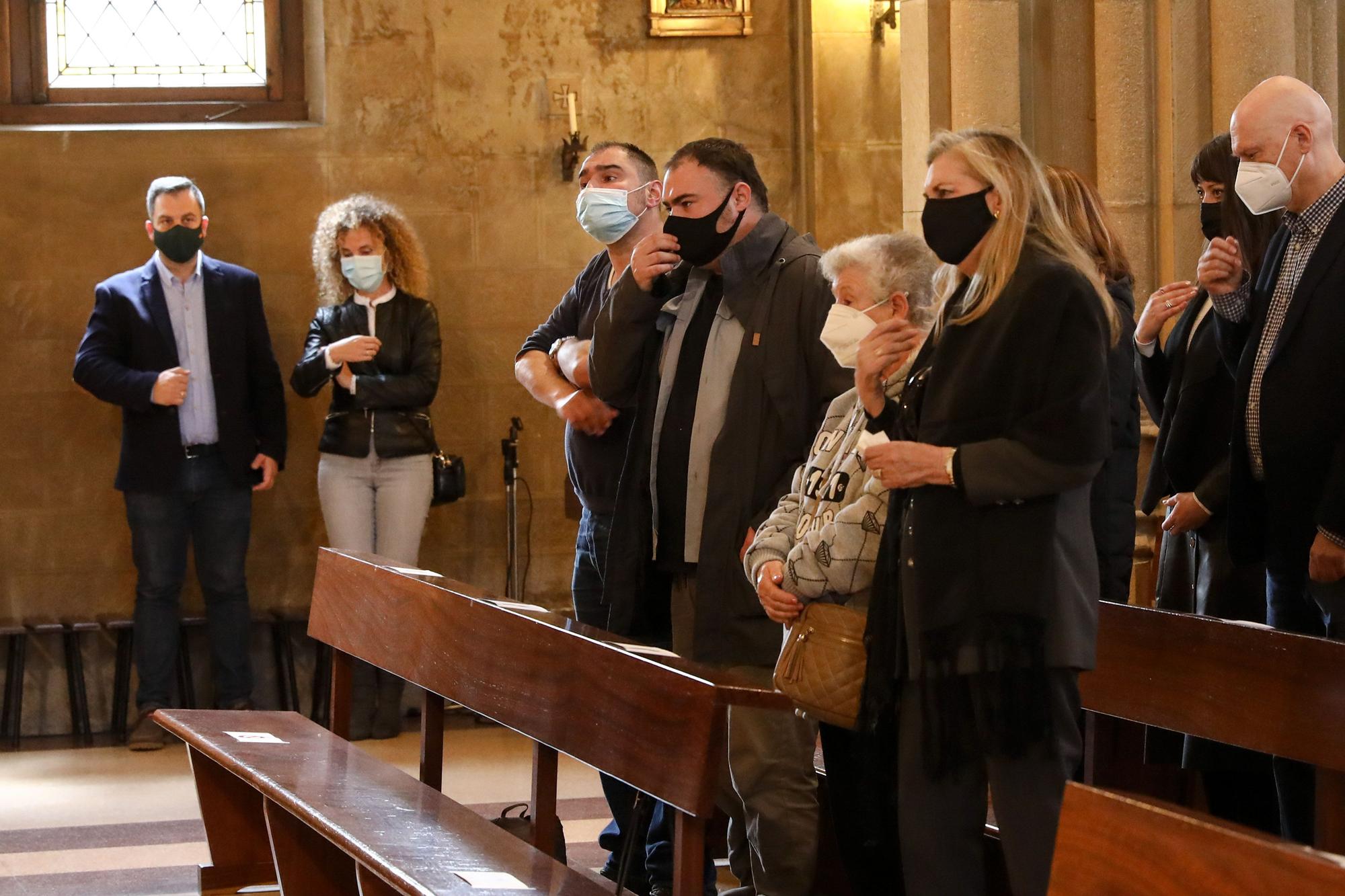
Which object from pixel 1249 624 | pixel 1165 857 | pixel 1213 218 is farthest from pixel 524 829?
pixel 1165 857

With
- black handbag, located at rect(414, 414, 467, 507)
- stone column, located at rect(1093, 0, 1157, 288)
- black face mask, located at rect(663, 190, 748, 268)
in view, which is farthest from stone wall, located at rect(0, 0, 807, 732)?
black face mask, located at rect(663, 190, 748, 268)

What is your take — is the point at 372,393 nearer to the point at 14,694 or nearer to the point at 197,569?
the point at 197,569

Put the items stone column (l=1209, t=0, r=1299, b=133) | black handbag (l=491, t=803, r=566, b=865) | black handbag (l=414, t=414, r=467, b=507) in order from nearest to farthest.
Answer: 1. black handbag (l=491, t=803, r=566, b=865)
2. stone column (l=1209, t=0, r=1299, b=133)
3. black handbag (l=414, t=414, r=467, b=507)

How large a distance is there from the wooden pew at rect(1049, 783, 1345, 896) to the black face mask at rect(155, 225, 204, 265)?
4848mm

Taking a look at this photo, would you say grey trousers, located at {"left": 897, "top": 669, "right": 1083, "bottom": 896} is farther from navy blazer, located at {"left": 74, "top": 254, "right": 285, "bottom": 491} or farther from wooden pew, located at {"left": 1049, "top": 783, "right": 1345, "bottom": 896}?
navy blazer, located at {"left": 74, "top": 254, "right": 285, "bottom": 491}

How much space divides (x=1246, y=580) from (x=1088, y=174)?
171 centimetres

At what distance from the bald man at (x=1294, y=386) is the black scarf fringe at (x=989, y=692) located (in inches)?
32.0

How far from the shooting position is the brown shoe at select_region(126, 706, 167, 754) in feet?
19.0

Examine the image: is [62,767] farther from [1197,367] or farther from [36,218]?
[1197,367]

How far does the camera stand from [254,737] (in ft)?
11.9

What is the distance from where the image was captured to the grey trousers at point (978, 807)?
240cm

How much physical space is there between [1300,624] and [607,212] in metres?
1.77

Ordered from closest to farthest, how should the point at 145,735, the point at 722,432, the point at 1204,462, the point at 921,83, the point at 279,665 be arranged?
the point at 722,432 → the point at 1204,462 → the point at 921,83 → the point at 145,735 → the point at 279,665

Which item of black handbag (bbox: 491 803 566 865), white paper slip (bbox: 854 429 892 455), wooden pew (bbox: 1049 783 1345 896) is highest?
white paper slip (bbox: 854 429 892 455)
